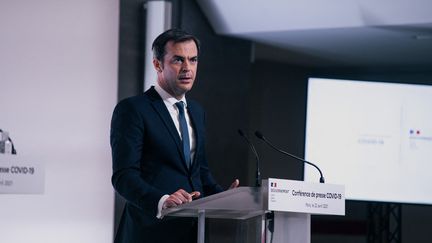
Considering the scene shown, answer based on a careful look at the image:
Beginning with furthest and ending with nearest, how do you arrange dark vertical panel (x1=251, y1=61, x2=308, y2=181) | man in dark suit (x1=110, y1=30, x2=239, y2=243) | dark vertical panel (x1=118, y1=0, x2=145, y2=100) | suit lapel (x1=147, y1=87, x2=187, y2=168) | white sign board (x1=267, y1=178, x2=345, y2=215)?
dark vertical panel (x1=251, y1=61, x2=308, y2=181)
dark vertical panel (x1=118, y1=0, x2=145, y2=100)
suit lapel (x1=147, y1=87, x2=187, y2=168)
man in dark suit (x1=110, y1=30, x2=239, y2=243)
white sign board (x1=267, y1=178, x2=345, y2=215)

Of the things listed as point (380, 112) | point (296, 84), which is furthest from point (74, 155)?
point (296, 84)

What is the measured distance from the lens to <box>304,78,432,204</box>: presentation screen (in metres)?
6.19

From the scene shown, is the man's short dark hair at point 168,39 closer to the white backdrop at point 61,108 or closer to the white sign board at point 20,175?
the white sign board at point 20,175

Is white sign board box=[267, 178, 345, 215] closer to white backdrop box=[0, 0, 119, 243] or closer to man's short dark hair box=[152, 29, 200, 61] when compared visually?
man's short dark hair box=[152, 29, 200, 61]

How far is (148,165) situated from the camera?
357 cm

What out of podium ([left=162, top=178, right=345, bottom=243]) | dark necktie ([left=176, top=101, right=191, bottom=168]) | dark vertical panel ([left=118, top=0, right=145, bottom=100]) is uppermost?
dark vertical panel ([left=118, top=0, right=145, bottom=100])

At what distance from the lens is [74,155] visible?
20.0ft

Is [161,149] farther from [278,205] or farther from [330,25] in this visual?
[330,25]

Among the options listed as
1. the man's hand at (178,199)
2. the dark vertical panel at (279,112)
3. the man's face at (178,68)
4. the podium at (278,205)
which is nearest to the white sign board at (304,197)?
the podium at (278,205)

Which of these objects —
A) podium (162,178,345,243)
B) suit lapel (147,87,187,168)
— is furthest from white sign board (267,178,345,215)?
suit lapel (147,87,187,168)

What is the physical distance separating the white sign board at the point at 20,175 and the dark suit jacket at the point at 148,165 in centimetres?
31

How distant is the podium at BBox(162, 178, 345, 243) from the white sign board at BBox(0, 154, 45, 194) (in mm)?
535

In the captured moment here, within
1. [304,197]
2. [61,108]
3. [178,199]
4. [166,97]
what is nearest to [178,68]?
[166,97]

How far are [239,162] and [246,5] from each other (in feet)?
4.45
